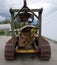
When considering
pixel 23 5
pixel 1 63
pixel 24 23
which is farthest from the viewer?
pixel 24 23

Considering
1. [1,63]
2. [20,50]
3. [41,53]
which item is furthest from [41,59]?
[1,63]

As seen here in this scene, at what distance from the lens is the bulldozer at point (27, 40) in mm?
9195

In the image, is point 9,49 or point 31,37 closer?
point 9,49

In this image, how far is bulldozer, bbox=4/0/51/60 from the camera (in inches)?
362

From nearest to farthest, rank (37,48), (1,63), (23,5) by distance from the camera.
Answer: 1. (1,63)
2. (23,5)
3. (37,48)

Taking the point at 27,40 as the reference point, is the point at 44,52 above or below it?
below

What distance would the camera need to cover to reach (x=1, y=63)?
851 cm

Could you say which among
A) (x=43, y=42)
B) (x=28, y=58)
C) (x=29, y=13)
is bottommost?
(x=28, y=58)

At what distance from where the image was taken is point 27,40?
9938mm

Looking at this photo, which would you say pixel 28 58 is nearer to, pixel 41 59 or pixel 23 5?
pixel 41 59

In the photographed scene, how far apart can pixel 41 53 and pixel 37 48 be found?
56cm

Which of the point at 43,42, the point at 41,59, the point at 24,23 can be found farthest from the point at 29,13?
the point at 41,59

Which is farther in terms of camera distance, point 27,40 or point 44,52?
point 27,40

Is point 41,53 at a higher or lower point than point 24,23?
lower
